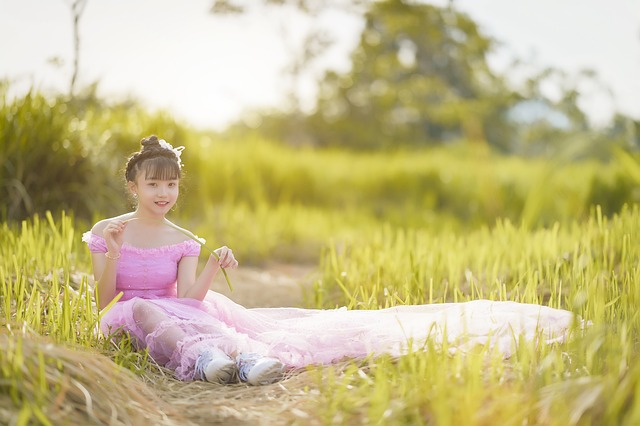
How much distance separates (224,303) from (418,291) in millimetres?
895

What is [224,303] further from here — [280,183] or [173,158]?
[280,183]

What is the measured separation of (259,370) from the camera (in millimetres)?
2631

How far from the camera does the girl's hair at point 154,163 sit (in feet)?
10.3

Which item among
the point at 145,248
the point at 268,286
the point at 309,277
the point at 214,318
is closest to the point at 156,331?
the point at 214,318

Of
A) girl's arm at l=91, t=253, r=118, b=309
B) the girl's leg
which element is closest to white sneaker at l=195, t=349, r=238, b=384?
the girl's leg

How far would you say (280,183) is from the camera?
30.6ft

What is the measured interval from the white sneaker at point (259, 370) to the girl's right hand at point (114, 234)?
68 cm

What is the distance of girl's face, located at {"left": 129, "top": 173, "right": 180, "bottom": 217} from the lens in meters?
3.15

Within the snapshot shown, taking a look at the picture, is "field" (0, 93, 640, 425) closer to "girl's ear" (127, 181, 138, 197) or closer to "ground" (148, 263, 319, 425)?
"ground" (148, 263, 319, 425)

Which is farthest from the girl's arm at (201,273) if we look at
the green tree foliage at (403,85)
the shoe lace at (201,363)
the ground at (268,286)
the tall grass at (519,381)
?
the green tree foliage at (403,85)

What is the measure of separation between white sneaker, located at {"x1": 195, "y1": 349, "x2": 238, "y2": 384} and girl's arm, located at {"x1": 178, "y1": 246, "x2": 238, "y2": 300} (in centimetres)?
36

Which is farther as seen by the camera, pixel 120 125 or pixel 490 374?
pixel 120 125

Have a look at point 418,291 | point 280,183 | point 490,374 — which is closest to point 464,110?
point 280,183

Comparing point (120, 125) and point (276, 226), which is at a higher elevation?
point (120, 125)
